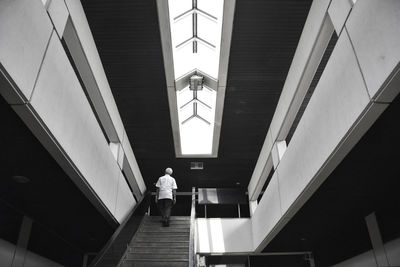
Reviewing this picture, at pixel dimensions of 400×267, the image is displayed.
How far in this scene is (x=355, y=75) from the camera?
15.9ft

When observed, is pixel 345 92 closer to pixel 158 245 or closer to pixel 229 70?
pixel 229 70

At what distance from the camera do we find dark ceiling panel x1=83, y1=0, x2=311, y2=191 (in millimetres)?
6973

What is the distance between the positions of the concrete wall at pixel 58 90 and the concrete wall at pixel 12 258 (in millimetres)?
1997

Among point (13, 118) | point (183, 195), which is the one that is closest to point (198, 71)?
point (13, 118)

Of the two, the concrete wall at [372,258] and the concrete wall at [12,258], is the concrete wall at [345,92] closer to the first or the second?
the concrete wall at [372,258]

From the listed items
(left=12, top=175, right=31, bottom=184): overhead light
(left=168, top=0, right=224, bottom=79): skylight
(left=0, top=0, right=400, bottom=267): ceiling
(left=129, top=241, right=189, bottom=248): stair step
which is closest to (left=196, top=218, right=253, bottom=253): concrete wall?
(left=0, top=0, right=400, bottom=267): ceiling

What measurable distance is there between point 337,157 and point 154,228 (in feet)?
22.8

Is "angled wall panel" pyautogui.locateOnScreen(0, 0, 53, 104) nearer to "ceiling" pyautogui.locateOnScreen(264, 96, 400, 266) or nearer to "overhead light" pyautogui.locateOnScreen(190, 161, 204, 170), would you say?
"ceiling" pyautogui.locateOnScreen(264, 96, 400, 266)

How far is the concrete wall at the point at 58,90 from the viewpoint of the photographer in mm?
4160

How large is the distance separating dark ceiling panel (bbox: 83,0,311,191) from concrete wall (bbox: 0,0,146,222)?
0.48 metres

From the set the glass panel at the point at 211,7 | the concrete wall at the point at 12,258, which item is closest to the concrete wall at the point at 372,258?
the glass panel at the point at 211,7

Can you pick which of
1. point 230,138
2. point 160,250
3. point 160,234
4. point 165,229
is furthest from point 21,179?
point 230,138

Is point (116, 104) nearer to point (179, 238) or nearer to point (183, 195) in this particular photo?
point (179, 238)

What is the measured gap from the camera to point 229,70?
855cm
